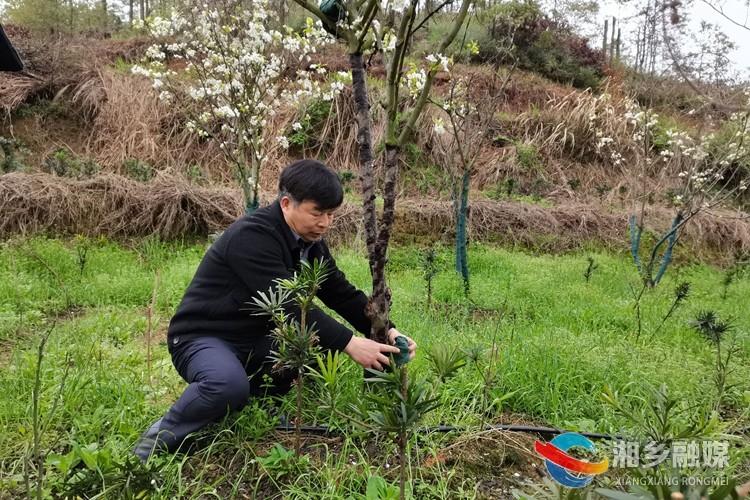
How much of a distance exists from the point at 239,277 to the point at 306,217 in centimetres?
39

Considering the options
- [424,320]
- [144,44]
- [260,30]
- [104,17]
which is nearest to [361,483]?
[424,320]

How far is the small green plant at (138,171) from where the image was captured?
7930 millimetres

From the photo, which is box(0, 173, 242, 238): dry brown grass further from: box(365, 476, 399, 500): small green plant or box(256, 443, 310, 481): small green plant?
box(365, 476, 399, 500): small green plant

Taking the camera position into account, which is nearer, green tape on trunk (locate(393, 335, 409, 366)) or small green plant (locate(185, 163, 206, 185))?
green tape on trunk (locate(393, 335, 409, 366))

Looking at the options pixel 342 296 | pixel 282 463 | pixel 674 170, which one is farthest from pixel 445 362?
pixel 674 170

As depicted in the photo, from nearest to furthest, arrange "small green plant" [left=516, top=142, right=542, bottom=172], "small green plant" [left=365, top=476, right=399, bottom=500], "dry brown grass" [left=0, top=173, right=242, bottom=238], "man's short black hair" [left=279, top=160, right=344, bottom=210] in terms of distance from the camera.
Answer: "small green plant" [left=365, top=476, right=399, bottom=500]
"man's short black hair" [left=279, top=160, right=344, bottom=210]
"dry brown grass" [left=0, top=173, right=242, bottom=238]
"small green plant" [left=516, top=142, right=542, bottom=172]

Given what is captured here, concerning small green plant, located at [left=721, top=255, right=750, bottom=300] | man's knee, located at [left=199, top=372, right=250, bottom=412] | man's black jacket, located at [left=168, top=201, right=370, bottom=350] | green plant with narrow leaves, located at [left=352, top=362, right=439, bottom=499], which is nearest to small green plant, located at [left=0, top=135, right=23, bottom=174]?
man's black jacket, located at [left=168, top=201, right=370, bottom=350]

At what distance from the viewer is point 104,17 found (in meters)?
15.2

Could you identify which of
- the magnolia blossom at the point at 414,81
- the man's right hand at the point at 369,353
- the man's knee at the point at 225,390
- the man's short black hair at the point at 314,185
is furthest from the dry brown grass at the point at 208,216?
the man's right hand at the point at 369,353

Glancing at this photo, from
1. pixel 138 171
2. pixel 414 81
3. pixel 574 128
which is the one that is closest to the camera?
pixel 414 81

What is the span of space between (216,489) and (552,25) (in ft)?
59.1

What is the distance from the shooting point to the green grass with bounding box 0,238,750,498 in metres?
1.81

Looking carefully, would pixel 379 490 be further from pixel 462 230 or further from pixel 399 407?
pixel 462 230

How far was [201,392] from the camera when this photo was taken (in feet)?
6.44
